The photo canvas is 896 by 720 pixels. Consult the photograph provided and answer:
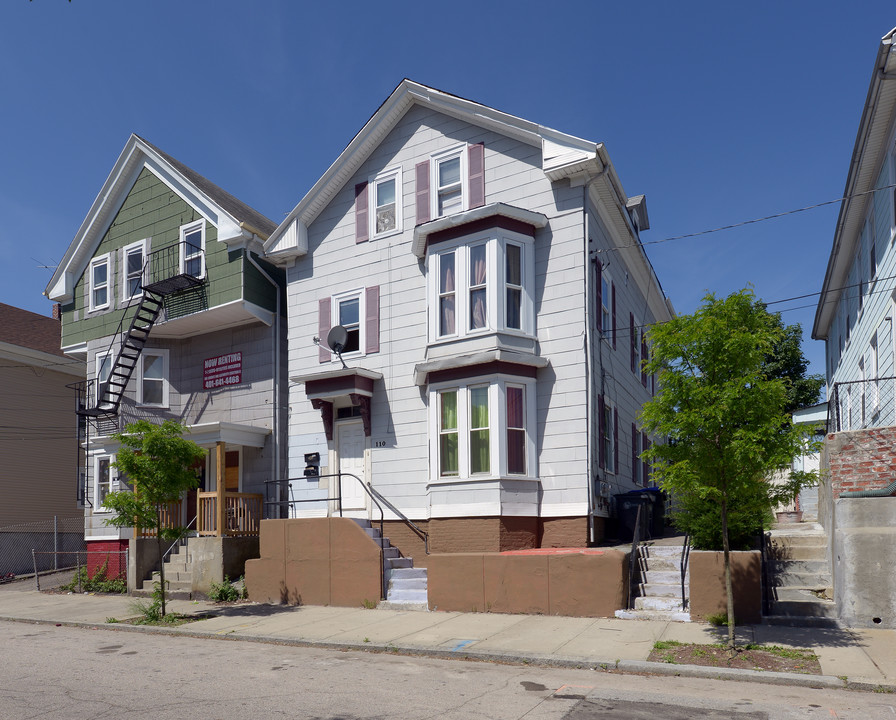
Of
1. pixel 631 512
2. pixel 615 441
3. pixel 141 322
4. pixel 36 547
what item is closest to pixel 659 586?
pixel 631 512

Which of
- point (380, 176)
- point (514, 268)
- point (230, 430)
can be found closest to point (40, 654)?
point (230, 430)

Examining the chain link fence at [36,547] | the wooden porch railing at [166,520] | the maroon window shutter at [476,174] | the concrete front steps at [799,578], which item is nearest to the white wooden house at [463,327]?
the maroon window shutter at [476,174]

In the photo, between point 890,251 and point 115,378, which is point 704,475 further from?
point 115,378

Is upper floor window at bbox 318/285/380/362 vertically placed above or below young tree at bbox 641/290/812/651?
above

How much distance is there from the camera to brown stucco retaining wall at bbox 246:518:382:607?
1584 cm

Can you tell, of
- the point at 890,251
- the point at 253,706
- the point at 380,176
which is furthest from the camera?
the point at 380,176

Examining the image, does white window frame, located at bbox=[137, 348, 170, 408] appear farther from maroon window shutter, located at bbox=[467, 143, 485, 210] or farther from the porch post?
maroon window shutter, located at bbox=[467, 143, 485, 210]

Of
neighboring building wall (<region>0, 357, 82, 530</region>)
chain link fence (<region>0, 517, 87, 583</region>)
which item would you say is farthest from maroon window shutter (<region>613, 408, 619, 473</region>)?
neighboring building wall (<region>0, 357, 82, 530</region>)

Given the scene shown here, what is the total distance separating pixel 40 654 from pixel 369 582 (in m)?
5.85

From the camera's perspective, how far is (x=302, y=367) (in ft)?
64.6

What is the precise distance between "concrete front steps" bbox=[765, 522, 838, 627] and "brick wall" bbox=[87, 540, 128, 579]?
15.8 m

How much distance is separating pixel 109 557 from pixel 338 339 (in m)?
9.31

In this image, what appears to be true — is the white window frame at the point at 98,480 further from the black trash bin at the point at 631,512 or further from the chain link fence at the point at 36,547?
the black trash bin at the point at 631,512

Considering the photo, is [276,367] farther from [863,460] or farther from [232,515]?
[863,460]
